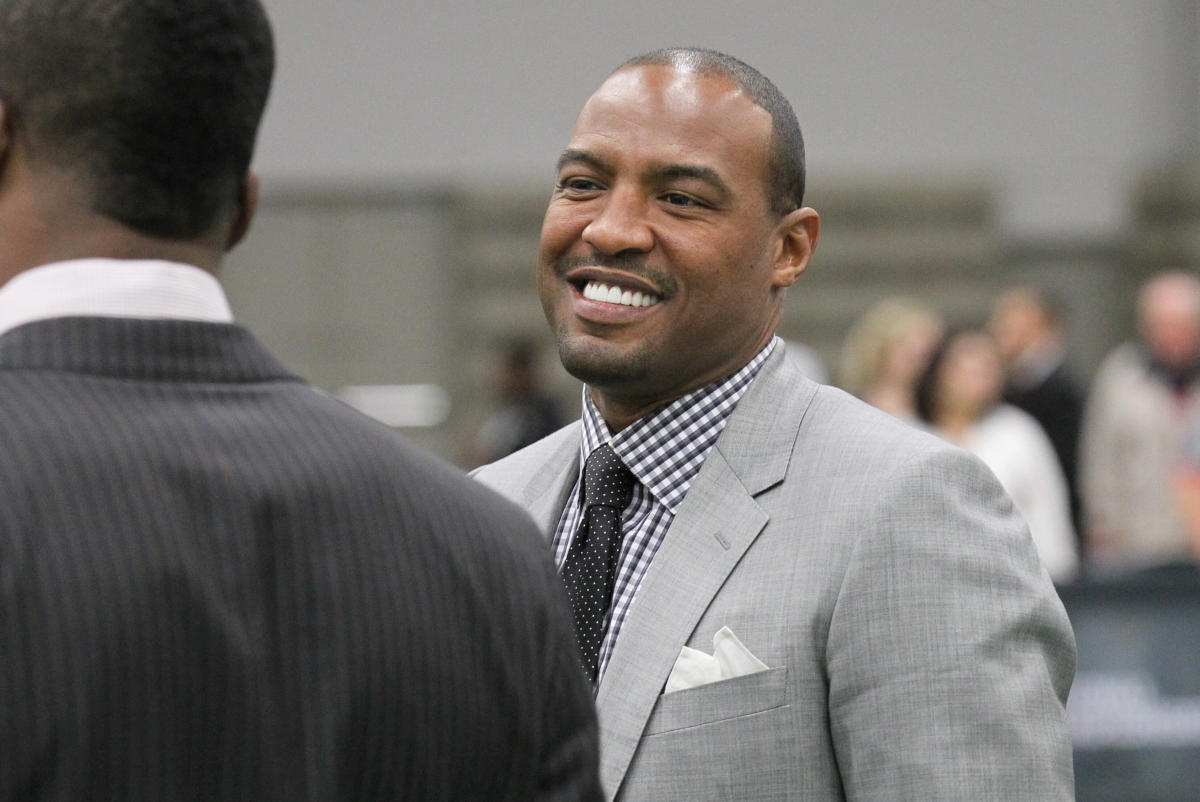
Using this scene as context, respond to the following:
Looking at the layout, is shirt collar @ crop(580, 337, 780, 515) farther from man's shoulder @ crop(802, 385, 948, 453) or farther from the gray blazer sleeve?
the gray blazer sleeve

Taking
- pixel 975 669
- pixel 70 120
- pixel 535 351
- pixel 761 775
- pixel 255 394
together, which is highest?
pixel 70 120

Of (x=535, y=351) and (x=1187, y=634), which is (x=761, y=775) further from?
(x=535, y=351)

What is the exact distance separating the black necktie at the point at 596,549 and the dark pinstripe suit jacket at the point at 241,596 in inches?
27.0

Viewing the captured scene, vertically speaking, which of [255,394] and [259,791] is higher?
[255,394]

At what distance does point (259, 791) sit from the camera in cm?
126

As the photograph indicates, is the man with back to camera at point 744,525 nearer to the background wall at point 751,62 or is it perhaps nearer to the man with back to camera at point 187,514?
the man with back to camera at point 187,514

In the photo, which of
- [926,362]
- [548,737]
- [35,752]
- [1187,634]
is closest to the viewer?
[35,752]

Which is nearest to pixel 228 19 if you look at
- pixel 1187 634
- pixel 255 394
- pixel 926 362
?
pixel 255 394

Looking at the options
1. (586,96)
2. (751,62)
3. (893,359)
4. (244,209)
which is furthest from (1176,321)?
(244,209)

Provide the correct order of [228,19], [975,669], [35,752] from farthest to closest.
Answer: [975,669]
[228,19]
[35,752]

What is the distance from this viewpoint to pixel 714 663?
1982 millimetres

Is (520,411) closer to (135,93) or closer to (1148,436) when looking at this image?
(1148,436)

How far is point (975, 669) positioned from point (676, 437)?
0.48 metres

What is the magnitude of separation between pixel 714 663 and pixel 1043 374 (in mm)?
5995
